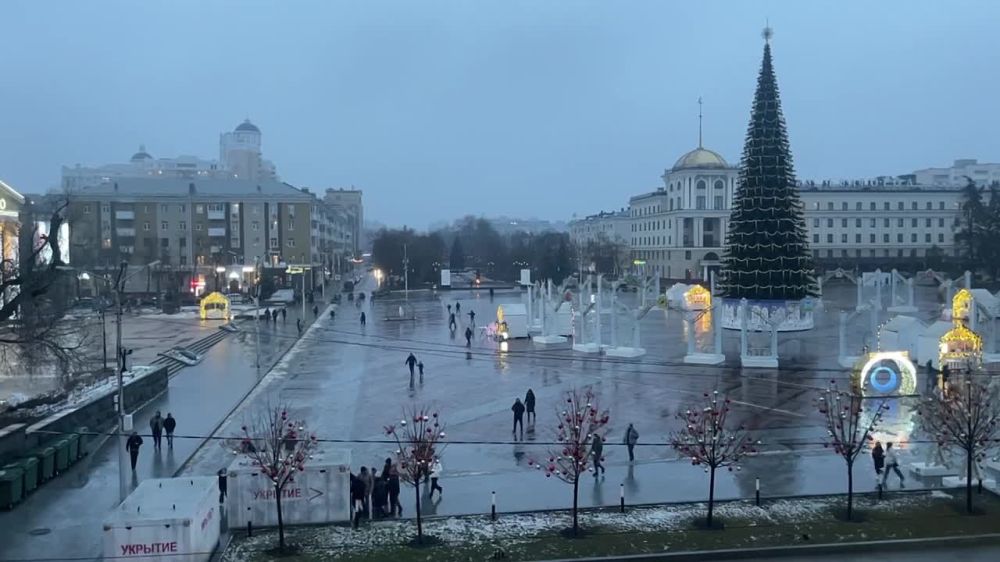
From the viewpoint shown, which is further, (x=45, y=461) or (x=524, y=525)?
(x=45, y=461)

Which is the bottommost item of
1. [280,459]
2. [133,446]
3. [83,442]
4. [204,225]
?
[83,442]

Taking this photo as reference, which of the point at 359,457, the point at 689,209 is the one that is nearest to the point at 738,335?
the point at 359,457

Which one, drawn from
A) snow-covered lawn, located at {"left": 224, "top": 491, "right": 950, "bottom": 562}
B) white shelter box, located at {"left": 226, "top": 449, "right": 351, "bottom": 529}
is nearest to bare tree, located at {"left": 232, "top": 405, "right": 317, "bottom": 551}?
white shelter box, located at {"left": 226, "top": 449, "right": 351, "bottom": 529}

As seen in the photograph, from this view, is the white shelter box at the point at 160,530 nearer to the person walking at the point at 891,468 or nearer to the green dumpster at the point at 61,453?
the green dumpster at the point at 61,453

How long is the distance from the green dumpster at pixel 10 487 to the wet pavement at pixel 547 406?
375 centimetres

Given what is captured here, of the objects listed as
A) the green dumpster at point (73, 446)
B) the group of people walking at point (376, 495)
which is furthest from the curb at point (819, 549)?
the green dumpster at point (73, 446)

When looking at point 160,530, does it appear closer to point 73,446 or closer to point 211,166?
point 73,446

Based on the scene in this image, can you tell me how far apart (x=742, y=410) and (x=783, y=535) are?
1042 cm

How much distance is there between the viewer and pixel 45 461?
706 inches

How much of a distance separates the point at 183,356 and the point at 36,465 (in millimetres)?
19896

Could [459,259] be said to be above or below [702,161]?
below

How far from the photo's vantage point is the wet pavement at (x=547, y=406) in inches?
669

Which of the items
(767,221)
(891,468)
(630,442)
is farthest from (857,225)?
(630,442)

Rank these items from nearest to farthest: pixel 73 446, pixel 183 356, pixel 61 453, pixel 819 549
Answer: pixel 819 549
pixel 61 453
pixel 73 446
pixel 183 356
